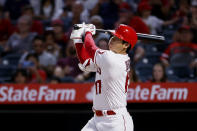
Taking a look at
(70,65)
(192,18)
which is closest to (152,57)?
(192,18)

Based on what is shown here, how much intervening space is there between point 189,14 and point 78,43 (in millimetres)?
3734

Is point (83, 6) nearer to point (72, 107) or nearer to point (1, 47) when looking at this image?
point (1, 47)

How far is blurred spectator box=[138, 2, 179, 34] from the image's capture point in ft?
25.1

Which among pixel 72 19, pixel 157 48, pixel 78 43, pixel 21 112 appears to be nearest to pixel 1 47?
pixel 72 19

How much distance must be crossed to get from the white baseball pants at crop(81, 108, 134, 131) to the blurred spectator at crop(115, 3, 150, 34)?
3519mm

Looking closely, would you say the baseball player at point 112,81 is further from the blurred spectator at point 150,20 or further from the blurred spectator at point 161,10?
the blurred spectator at point 161,10

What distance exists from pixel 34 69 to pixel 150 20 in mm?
2245

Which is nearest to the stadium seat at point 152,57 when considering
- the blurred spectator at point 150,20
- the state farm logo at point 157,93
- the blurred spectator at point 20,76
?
the blurred spectator at point 150,20

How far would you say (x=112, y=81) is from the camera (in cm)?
Result: 399

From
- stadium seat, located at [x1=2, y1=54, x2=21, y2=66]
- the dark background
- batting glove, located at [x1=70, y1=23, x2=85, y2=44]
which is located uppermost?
batting glove, located at [x1=70, y1=23, x2=85, y2=44]

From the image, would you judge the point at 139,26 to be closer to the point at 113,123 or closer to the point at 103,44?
the point at 103,44

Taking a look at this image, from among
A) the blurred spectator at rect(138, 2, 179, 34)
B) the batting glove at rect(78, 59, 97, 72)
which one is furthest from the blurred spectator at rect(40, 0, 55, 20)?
the batting glove at rect(78, 59, 97, 72)

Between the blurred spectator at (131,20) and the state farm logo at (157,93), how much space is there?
70.6 inches

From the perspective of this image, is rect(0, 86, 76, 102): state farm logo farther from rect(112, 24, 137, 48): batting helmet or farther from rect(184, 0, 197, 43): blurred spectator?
rect(184, 0, 197, 43): blurred spectator
